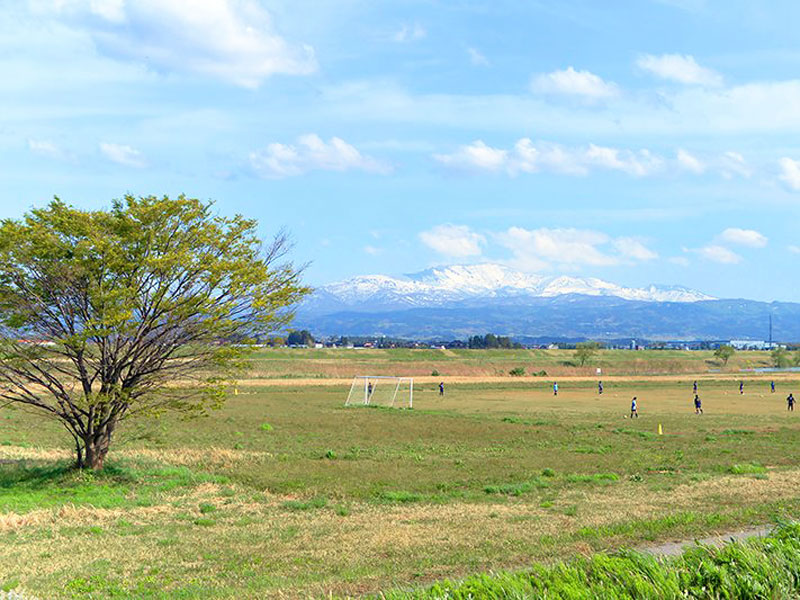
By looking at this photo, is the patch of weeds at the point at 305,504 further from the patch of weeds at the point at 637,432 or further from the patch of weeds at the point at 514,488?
the patch of weeds at the point at 637,432

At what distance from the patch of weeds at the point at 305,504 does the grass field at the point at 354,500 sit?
0.08 metres

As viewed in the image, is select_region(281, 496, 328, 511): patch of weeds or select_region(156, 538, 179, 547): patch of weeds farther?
select_region(281, 496, 328, 511): patch of weeds

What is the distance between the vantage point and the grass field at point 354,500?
12.7m

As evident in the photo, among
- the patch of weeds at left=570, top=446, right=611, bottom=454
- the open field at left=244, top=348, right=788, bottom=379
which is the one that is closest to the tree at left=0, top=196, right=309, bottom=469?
the patch of weeds at left=570, top=446, right=611, bottom=454

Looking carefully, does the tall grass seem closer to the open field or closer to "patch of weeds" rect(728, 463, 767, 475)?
"patch of weeds" rect(728, 463, 767, 475)

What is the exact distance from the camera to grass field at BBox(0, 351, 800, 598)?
12.7 m

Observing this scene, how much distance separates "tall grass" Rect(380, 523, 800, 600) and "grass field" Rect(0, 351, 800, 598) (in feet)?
10.1

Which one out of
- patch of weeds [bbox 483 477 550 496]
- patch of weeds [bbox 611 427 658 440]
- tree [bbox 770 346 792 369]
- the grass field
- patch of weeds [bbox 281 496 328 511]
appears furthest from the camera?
tree [bbox 770 346 792 369]

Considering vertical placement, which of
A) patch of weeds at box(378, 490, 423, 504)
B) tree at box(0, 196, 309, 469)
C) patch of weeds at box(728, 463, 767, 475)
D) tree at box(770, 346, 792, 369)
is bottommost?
tree at box(770, 346, 792, 369)

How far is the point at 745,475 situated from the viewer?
23.6 metres

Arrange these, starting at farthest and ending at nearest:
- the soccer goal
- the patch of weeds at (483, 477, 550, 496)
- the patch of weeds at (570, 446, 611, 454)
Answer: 1. the soccer goal
2. the patch of weeds at (570, 446, 611, 454)
3. the patch of weeds at (483, 477, 550, 496)

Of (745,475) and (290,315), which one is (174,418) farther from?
(745,475)

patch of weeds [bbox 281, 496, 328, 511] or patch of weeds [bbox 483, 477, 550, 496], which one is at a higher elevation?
patch of weeds [bbox 281, 496, 328, 511]

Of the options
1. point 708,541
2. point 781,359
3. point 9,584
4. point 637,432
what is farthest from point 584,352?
point 9,584
